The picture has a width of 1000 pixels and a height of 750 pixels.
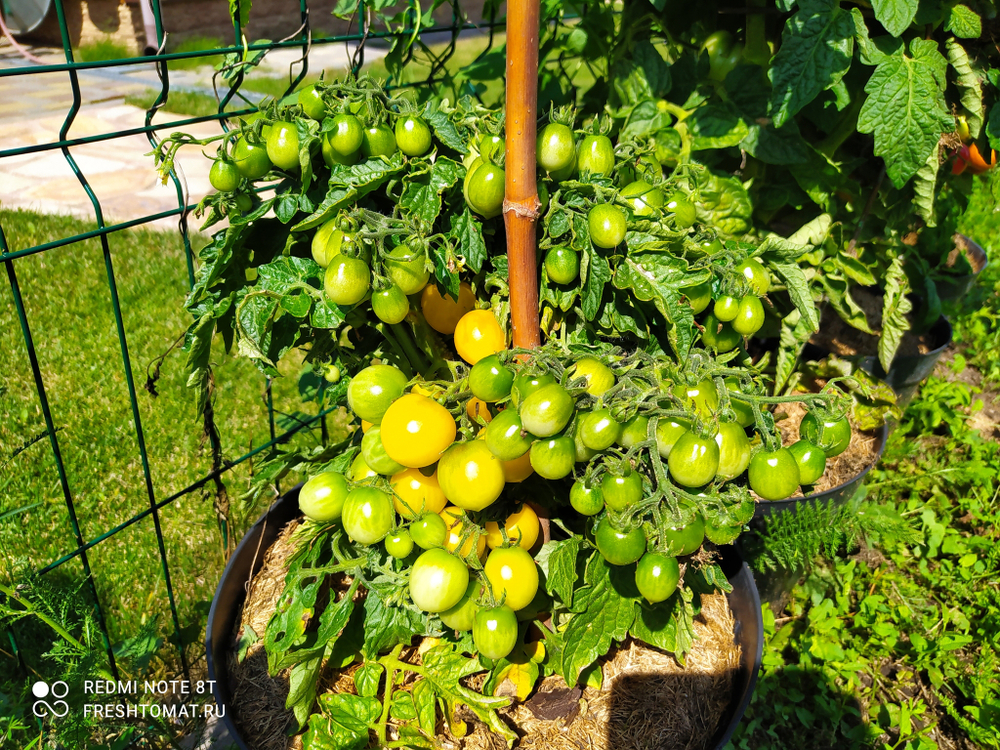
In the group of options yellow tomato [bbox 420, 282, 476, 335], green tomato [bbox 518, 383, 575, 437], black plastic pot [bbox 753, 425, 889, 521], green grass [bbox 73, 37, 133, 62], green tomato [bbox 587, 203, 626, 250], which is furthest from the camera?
green grass [bbox 73, 37, 133, 62]

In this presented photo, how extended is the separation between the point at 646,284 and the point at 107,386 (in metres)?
2.37

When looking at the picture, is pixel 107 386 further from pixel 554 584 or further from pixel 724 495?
pixel 724 495

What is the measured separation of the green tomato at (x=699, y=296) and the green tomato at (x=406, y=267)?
1.30 ft

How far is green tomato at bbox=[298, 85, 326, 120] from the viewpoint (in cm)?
107

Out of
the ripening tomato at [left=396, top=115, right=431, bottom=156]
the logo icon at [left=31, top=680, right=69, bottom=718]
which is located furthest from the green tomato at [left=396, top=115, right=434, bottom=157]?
the logo icon at [left=31, top=680, right=69, bottom=718]

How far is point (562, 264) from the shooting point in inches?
40.7

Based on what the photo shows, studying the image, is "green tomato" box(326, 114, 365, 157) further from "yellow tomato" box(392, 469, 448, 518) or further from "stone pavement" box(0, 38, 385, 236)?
"stone pavement" box(0, 38, 385, 236)

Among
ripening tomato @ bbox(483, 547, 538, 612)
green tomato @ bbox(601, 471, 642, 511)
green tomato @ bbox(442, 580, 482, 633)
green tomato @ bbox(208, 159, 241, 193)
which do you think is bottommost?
green tomato @ bbox(442, 580, 482, 633)

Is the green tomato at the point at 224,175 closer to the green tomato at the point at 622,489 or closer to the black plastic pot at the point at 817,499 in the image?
the green tomato at the point at 622,489

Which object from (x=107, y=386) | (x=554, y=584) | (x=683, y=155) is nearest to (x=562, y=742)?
(x=554, y=584)

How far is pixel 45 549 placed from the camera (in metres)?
1.98

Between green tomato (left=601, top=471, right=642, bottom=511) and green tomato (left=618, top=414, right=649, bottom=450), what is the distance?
44mm

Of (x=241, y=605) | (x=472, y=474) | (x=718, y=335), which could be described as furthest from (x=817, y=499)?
(x=241, y=605)

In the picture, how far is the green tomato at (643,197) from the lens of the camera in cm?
110
